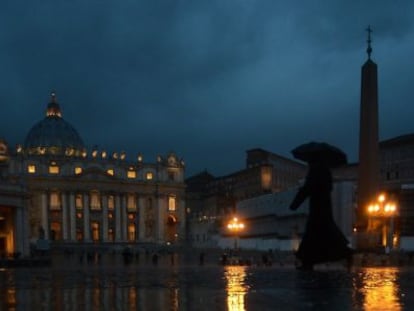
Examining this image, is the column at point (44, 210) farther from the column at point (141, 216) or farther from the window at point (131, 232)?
the column at point (141, 216)

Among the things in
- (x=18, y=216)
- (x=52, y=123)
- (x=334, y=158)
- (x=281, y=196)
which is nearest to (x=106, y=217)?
(x=52, y=123)

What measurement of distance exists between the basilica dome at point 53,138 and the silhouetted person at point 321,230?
103311mm

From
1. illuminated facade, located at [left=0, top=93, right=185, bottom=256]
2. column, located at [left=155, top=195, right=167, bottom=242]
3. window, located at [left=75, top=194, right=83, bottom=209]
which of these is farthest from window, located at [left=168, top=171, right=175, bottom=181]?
window, located at [left=75, top=194, right=83, bottom=209]

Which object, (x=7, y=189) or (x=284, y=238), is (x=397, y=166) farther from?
(x=7, y=189)

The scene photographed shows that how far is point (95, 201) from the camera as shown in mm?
112938

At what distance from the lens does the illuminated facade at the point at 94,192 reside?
107750 mm

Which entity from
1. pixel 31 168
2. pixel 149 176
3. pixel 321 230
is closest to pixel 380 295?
pixel 321 230

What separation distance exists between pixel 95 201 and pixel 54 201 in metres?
6.73

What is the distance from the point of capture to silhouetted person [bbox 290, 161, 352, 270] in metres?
17.3

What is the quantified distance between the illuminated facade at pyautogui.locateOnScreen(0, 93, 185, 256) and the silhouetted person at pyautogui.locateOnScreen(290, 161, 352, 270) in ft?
289

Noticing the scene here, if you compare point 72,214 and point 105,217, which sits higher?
point 72,214

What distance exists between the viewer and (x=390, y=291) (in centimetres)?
1313

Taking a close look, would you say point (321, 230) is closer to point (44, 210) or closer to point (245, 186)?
point (245, 186)

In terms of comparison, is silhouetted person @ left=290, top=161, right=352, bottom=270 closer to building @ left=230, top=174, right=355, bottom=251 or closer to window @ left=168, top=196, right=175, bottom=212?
building @ left=230, top=174, right=355, bottom=251
